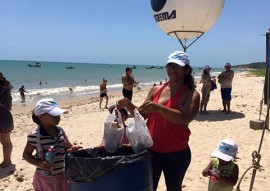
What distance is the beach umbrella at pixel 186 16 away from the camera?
6906mm

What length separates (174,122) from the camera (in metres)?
2.53

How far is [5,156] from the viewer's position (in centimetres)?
567

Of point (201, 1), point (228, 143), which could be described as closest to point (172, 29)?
point (201, 1)

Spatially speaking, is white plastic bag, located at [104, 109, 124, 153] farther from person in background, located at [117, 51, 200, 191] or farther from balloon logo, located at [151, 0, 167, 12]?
balloon logo, located at [151, 0, 167, 12]

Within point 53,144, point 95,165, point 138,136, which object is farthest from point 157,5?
point 95,165

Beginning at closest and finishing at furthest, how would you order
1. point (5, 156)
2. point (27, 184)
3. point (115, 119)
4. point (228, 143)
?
point (115, 119) → point (228, 143) → point (27, 184) → point (5, 156)

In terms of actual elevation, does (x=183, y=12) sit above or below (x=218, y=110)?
above

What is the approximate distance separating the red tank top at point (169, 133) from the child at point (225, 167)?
1.75 feet

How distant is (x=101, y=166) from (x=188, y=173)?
3191mm

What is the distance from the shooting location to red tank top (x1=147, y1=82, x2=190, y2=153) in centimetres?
266

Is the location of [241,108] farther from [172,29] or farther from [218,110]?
[172,29]

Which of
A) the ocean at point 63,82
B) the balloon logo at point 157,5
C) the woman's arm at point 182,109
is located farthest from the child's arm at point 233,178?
the balloon logo at point 157,5

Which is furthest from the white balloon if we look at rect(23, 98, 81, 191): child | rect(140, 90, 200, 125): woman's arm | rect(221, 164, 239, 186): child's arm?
rect(23, 98, 81, 191): child

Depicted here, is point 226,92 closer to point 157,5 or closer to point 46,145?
point 157,5
